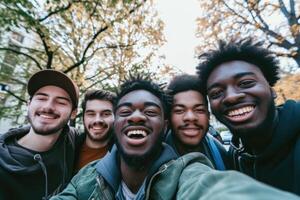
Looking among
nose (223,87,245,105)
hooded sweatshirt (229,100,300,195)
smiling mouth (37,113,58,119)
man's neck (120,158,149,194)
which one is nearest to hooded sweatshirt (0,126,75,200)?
smiling mouth (37,113,58,119)

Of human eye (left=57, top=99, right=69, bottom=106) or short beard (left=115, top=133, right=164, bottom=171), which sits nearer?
short beard (left=115, top=133, right=164, bottom=171)

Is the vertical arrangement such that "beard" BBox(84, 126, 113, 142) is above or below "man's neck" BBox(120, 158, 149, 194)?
above

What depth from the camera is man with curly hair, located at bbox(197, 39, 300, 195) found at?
2168 mm

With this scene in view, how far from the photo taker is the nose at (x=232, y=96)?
2256 millimetres

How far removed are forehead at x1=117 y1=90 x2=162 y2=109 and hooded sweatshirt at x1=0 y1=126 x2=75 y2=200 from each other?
1.06m

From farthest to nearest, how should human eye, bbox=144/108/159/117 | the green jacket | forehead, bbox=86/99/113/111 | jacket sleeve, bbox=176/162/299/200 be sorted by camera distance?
forehead, bbox=86/99/113/111, human eye, bbox=144/108/159/117, the green jacket, jacket sleeve, bbox=176/162/299/200

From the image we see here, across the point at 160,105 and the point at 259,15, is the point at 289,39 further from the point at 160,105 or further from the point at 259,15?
the point at 160,105

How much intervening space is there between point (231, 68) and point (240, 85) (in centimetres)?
24

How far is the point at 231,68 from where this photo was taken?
97.3 inches

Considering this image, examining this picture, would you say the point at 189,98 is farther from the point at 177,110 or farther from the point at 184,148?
the point at 184,148

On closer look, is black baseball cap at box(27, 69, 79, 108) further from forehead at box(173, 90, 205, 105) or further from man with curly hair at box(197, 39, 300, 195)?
man with curly hair at box(197, 39, 300, 195)

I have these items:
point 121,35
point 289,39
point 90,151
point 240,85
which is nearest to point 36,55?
point 121,35

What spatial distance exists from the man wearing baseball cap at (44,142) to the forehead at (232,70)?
1.83 m

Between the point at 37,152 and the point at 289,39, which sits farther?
the point at 289,39
